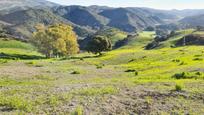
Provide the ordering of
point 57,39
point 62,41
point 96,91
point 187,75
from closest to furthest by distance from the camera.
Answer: point 96,91
point 187,75
point 62,41
point 57,39

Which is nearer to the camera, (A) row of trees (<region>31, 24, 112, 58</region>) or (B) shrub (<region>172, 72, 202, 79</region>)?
(B) shrub (<region>172, 72, 202, 79</region>)

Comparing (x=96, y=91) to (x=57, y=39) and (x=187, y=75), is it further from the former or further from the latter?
(x=57, y=39)

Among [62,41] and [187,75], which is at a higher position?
[187,75]

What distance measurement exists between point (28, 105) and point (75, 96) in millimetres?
3969

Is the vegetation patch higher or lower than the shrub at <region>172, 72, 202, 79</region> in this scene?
higher

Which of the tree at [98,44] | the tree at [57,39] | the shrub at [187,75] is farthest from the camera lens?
the tree at [57,39]

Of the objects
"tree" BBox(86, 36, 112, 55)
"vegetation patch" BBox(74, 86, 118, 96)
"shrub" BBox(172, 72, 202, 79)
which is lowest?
"tree" BBox(86, 36, 112, 55)

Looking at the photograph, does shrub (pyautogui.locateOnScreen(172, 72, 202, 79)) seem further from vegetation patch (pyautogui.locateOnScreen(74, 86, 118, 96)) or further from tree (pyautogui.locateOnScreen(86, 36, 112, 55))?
tree (pyautogui.locateOnScreen(86, 36, 112, 55))

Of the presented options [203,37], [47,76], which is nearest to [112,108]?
[47,76]

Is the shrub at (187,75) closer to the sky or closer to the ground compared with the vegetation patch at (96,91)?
closer to the ground

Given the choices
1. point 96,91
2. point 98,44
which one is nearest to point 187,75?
point 96,91

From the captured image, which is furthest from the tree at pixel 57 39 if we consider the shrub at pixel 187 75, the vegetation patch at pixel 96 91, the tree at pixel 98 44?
the vegetation patch at pixel 96 91

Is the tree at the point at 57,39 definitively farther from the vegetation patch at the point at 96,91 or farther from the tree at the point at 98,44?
the vegetation patch at the point at 96,91

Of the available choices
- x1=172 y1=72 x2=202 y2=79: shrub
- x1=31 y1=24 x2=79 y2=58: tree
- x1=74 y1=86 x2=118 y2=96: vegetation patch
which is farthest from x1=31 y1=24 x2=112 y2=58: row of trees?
x1=74 y1=86 x2=118 y2=96: vegetation patch
